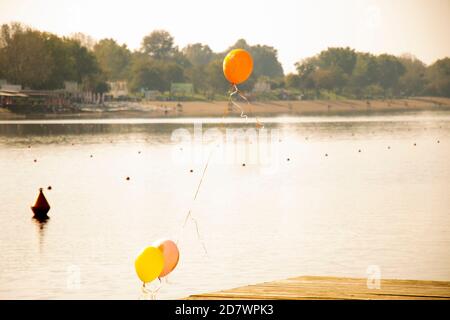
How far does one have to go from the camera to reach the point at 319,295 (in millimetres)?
19141

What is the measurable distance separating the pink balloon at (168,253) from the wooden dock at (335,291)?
266 centimetres

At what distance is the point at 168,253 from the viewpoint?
2234 cm

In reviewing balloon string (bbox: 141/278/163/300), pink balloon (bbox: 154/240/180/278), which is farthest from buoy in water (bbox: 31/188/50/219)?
pink balloon (bbox: 154/240/180/278)

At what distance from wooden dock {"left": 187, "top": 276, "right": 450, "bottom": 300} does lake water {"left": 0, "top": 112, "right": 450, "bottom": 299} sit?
3710 mm

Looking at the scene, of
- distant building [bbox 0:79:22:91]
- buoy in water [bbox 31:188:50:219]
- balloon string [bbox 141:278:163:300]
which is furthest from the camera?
distant building [bbox 0:79:22:91]

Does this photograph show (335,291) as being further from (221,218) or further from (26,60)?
(26,60)

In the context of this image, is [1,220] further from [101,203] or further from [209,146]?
[209,146]

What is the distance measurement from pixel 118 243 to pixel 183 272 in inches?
206

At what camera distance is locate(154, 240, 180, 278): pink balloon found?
22.2 metres

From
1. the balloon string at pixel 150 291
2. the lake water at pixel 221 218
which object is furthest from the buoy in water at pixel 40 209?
the balloon string at pixel 150 291

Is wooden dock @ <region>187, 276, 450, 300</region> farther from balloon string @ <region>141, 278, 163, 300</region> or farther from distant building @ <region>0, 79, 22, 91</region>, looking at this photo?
distant building @ <region>0, 79, 22, 91</region>

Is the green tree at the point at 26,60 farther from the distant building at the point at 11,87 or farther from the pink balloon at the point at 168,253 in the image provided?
the pink balloon at the point at 168,253

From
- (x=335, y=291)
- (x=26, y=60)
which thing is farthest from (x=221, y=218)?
(x=26, y=60)
